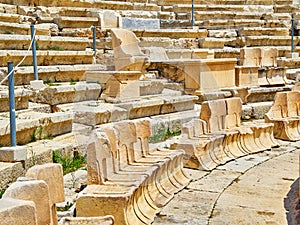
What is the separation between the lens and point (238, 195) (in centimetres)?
511

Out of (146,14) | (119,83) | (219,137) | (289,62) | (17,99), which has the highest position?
(146,14)

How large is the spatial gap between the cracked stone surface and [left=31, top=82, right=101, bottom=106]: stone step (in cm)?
225

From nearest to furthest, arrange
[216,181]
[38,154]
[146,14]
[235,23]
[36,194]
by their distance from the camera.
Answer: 1. [36,194]
2. [38,154]
3. [216,181]
4. [146,14]
5. [235,23]

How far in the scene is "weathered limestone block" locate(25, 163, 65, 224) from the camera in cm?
339

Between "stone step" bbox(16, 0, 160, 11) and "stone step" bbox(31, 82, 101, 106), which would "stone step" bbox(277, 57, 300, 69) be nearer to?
"stone step" bbox(16, 0, 160, 11)

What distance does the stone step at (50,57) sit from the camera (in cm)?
714

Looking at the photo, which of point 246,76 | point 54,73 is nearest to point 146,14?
point 246,76

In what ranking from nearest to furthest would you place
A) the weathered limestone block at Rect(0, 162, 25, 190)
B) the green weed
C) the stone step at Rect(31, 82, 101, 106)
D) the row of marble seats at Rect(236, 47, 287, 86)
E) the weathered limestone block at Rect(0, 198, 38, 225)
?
the weathered limestone block at Rect(0, 198, 38, 225) < the weathered limestone block at Rect(0, 162, 25, 190) < the green weed < the stone step at Rect(31, 82, 101, 106) < the row of marble seats at Rect(236, 47, 287, 86)

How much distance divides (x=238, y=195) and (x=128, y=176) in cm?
138

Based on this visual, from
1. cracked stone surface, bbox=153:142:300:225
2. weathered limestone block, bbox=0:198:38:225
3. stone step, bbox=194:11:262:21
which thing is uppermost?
stone step, bbox=194:11:262:21

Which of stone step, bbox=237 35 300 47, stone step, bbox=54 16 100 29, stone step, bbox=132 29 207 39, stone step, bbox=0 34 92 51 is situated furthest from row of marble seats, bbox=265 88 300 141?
stone step, bbox=54 16 100 29

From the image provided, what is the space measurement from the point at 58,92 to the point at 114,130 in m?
2.08

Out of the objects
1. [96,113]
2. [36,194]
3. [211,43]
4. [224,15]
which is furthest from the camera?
[224,15]

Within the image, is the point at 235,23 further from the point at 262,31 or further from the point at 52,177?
the point at 52,177
